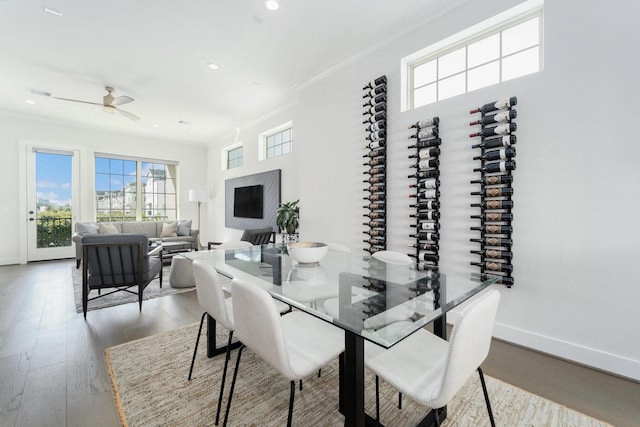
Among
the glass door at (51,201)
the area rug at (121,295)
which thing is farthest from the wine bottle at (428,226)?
the glass door at (51,201)

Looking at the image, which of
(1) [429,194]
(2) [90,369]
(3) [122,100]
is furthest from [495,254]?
(3) [122,100]

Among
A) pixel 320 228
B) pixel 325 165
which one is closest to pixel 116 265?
pixel 320 228

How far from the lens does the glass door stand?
5.59 metres

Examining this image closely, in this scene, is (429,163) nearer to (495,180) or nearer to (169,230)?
(495,180)

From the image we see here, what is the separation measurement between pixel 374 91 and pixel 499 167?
1560mm

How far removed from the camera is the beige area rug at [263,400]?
1.45 m

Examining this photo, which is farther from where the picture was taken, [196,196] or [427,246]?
[196,196]

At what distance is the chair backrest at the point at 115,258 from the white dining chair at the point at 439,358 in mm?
2682

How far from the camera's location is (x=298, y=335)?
1.47m

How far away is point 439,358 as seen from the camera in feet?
4.15

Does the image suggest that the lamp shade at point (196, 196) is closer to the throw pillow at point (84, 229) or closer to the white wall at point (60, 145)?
the white wall at point (60, 145)

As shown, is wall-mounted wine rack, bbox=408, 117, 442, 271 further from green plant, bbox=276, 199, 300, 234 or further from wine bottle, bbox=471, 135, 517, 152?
green plant, bbox=276, 199, 300, 234

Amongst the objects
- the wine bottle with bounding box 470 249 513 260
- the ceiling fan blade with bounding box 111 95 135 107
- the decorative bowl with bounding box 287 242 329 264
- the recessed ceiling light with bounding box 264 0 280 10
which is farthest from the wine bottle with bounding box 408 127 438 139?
the ceiling fan blade with bounding box 111 95 135 107

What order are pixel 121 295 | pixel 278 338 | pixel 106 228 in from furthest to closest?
pixel 106 228 < pixel 121 295 < pixel 278 338
